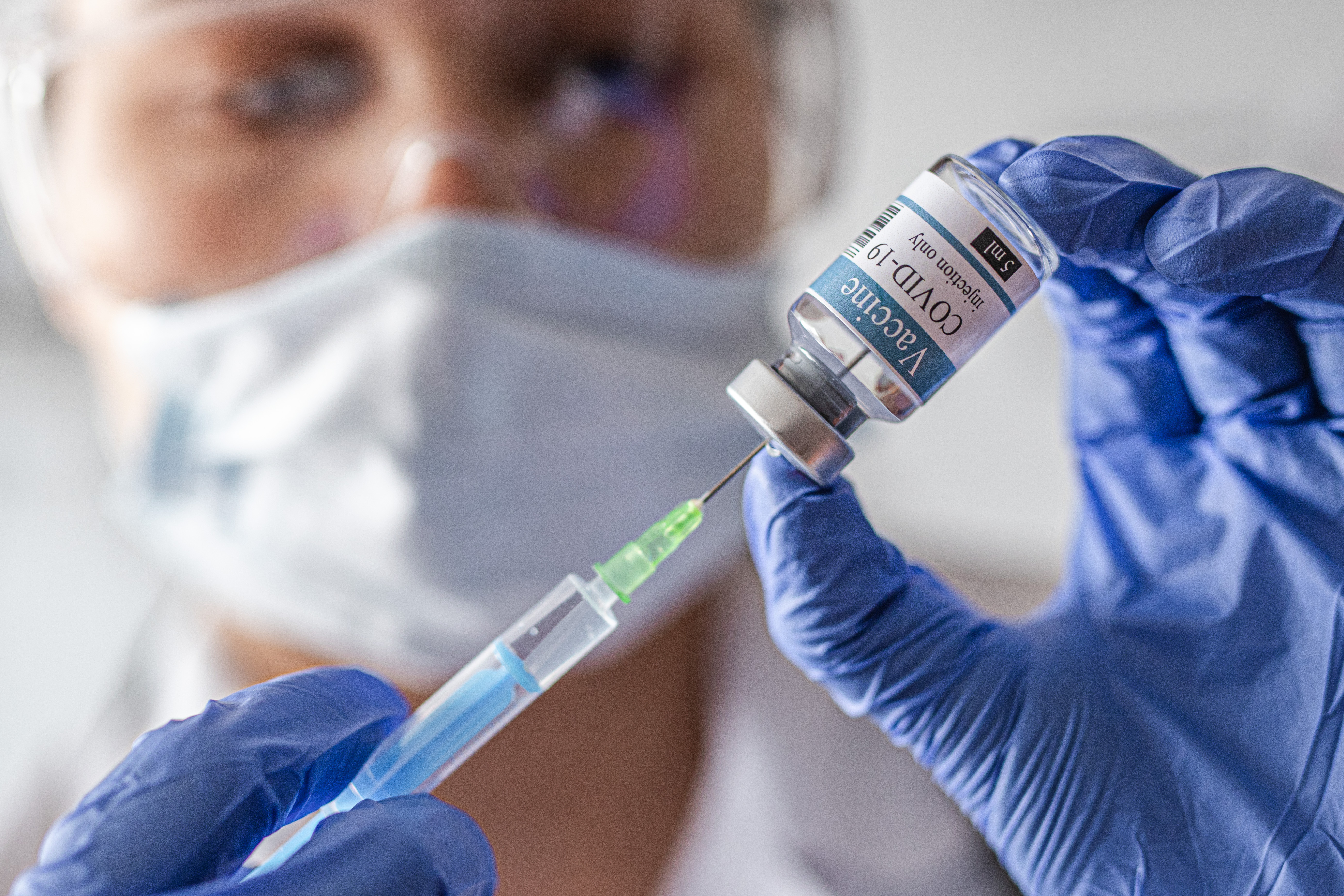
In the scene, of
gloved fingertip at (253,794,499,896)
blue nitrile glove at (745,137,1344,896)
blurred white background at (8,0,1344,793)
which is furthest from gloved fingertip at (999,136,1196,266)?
blurred white background at (8,0,1344,793)

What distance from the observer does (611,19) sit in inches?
58.3

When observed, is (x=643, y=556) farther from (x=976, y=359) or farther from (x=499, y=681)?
(x=976, y=359)

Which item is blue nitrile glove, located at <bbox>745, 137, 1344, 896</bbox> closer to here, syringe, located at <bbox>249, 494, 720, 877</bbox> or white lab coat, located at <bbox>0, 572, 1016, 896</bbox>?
syringe, located at <bbox>249, 494, 720, 877</bbox>

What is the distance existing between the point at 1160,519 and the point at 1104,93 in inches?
73.2

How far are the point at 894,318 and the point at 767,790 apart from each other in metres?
1.12

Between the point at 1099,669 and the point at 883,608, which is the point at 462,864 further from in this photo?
the point at 1099,669

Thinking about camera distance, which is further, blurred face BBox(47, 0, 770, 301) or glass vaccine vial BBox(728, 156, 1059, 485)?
blurred face BBox(47, 0, 770, 301)

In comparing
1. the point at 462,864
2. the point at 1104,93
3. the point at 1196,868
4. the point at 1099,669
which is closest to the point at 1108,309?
the point at 1099,669

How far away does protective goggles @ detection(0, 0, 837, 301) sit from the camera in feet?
4.46

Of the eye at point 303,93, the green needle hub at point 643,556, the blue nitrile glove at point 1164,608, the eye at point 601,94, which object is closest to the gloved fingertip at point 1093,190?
the blue nitrile glove at point 1164,608

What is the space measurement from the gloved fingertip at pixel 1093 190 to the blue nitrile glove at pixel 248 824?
0.67m

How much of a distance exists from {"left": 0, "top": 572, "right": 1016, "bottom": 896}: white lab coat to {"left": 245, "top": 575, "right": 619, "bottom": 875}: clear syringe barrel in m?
0.86

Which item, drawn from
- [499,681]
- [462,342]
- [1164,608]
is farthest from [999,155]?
[462,342]

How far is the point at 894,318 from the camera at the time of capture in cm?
64
